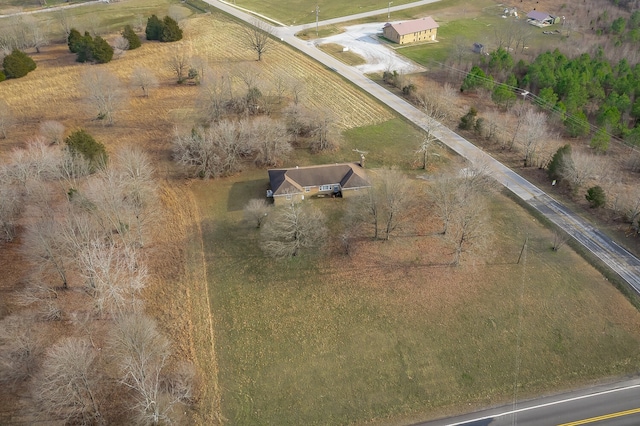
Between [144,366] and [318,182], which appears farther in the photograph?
[318,182]

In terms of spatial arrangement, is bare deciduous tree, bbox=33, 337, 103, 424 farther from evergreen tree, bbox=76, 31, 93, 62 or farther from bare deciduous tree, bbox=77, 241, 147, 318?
evergreen tree, bbox=76, 31, 93, 62

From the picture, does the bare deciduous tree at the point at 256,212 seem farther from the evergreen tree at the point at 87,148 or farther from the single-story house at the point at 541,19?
the single-story house at the point at 541,19

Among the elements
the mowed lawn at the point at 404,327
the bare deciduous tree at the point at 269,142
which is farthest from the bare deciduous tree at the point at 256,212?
the bare deciduous tree at the point at 269,142

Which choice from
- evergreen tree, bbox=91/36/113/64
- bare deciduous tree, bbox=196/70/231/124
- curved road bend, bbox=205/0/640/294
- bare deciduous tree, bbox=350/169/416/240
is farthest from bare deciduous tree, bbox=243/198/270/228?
evergreen tree, bbox=91/36/113/64

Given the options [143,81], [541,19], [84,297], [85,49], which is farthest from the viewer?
[541,19]

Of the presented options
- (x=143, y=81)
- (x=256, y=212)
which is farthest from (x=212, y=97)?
(x=256, y=212)

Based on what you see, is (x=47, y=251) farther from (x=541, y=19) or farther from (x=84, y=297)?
→ (x=541, y=19)
